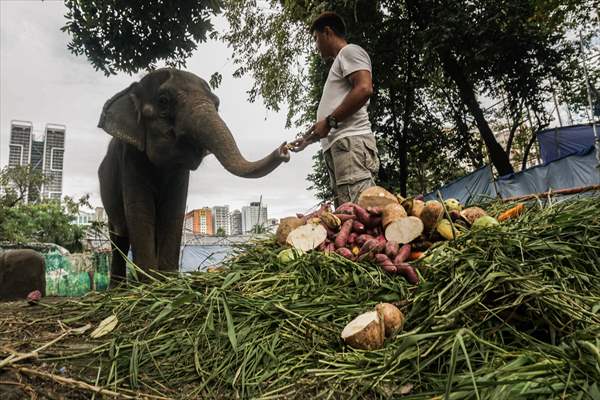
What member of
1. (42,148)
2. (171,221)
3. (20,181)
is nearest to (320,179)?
(171,221)

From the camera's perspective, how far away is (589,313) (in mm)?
1170

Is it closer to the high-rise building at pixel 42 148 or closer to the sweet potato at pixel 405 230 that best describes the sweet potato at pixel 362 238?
the sweet potato at pixel 405 230

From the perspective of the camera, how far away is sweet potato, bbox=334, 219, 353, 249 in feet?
6.75

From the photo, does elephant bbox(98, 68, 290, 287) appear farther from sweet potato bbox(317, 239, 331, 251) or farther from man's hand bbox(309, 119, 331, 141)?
sweet potato bbox(317, 239, 331, 251)

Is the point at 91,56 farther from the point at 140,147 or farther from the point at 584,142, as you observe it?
the point at 584,142

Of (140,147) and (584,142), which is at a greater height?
(584,142)

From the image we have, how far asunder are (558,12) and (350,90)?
25.2 ft

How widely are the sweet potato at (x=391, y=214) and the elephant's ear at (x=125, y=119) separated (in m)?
2.37

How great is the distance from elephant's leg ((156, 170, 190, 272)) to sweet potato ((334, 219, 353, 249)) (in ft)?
7.33

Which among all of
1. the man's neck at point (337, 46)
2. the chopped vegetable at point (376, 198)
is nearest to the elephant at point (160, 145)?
the man's neck at point (337, 46)

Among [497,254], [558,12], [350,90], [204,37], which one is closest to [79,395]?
[497,254]

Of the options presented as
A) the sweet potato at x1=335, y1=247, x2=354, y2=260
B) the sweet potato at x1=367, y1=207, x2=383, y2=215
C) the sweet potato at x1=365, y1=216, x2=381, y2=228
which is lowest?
the sweet potato at x1=335, y1=247, x2=354, y2=260

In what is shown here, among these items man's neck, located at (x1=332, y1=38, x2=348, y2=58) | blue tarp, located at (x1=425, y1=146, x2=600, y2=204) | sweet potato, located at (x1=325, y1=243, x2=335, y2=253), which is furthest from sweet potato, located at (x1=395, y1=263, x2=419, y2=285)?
blue tarp, located at (x1=425, y1=146, x2=600, y2=204)

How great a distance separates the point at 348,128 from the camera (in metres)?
3.01
